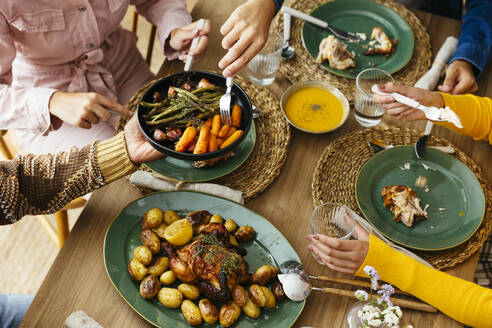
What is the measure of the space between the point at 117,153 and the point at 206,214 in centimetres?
33

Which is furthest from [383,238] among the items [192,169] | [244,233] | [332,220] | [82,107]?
[82,107]

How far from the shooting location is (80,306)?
1180 mm

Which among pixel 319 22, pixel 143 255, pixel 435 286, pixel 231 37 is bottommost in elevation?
pixel 435 286

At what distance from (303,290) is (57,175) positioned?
79 centimetres

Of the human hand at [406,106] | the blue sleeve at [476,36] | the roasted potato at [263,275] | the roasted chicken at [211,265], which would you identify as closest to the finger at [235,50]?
the human hand at [406,106]

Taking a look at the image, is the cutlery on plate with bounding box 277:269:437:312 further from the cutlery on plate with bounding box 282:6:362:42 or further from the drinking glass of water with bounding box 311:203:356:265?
the cutlery on plate with bounding box 282:6:362:42

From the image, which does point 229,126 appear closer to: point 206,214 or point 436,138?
point 206,214

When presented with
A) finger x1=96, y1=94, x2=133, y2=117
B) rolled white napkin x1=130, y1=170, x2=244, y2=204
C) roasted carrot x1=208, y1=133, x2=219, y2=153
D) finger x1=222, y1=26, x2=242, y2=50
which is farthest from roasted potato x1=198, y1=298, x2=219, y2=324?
finger x1=222, y1=26, x2=242, y2=50

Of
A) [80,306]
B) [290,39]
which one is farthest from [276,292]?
[290,39]

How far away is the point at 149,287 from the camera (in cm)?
116

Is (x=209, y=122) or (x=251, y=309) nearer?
(x=251, y=309)

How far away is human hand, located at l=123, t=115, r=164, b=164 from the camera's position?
1353 millimetres

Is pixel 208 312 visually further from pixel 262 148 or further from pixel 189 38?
pixel 189 38

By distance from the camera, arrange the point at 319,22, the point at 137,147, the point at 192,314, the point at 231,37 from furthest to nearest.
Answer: the point at 319,22 → the point at 231,37 → the point at 137,147 → the point at 192,314
